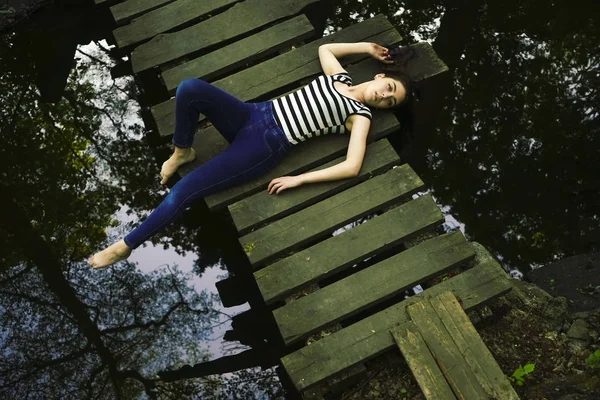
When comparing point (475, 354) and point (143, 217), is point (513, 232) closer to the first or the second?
point (475, 354)

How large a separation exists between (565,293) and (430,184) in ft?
4.20

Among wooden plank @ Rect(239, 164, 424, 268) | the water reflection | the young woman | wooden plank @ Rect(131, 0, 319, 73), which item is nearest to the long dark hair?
the young woman

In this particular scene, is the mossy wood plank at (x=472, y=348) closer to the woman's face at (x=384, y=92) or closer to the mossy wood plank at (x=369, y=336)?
the mossy wood plank at (x=369, y=336)

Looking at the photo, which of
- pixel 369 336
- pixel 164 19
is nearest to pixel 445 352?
pixel 369 336

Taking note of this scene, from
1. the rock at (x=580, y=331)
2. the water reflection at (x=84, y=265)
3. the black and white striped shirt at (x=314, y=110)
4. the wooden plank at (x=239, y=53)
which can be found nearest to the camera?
the rock at (x=580, y=331)

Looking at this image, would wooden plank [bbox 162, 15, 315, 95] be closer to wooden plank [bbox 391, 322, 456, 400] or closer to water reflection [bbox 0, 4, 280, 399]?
water reflection [bbox 0, 4, 280, 399]

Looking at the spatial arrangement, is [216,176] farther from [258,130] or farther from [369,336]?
[369,336]

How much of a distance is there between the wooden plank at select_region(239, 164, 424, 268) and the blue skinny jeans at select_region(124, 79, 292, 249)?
1.44 feet

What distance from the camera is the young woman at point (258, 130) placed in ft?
14.3

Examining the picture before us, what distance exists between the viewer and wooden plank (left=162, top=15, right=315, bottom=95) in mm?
5242

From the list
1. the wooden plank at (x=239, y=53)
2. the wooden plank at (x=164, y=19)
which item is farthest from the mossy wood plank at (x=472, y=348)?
the wooden plank at (x=164, y=19)

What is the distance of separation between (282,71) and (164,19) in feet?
4.15

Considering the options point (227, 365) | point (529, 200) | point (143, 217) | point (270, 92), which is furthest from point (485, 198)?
point (143, 217)

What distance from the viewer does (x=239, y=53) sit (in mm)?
5320
